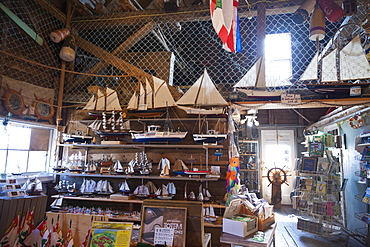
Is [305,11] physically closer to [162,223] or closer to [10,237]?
[162,223]

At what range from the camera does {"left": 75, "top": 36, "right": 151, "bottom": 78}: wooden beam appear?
17.3 feet

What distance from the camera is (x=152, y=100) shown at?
4688mm

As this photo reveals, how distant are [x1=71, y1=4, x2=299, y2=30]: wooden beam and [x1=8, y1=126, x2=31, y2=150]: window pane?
8.12 ft

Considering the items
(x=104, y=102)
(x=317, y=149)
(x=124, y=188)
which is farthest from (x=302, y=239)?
(x=104, y=102)

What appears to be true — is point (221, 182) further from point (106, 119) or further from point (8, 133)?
point (8, 133)

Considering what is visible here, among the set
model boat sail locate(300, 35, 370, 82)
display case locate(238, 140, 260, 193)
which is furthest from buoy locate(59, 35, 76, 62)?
display case locate(238, 140, 260, 193)

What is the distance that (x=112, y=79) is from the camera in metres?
6.34

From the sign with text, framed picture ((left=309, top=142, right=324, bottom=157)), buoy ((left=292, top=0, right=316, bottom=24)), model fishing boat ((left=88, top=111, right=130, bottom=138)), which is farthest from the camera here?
framed picture ((left=309, top=142, right=324, bottom=157))

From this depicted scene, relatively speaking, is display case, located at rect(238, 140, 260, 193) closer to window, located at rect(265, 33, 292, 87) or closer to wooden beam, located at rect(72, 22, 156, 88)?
window, located at rect(265, 33, 292, 87)

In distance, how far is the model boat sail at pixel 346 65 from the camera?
142 inches

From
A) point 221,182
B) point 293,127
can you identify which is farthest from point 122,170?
point 293,127

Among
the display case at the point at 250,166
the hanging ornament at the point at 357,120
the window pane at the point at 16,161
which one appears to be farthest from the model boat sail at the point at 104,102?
the display case at the point at 250,166

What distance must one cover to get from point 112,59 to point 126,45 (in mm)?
451

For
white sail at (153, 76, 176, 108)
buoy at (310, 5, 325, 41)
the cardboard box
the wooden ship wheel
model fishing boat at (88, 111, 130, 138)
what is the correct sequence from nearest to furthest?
the cardboard box, buoy at (310, 5, 325, 41), white sail at (153, 76, 176, 108), model fishing boat at (88, 111, 130, 138), the wooden ship wheel
